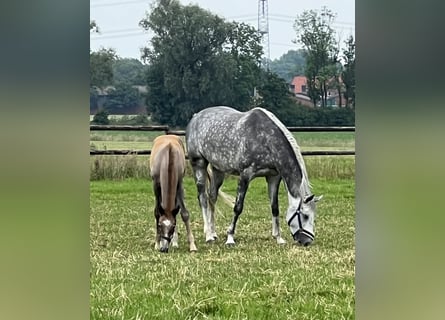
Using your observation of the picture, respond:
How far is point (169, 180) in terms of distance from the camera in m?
3.42

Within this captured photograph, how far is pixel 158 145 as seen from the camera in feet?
11.7

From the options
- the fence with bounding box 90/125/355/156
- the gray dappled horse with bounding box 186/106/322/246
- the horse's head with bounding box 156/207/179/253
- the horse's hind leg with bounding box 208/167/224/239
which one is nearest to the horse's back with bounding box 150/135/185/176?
the horse's head with bounding box 156/207/179/253

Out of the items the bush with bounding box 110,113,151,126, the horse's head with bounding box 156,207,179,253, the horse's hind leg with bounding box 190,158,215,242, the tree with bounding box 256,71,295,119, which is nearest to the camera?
the horse's head with bounding box 156,207,179,253

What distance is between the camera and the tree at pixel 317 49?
532 cm

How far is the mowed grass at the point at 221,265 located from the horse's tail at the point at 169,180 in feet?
0.89

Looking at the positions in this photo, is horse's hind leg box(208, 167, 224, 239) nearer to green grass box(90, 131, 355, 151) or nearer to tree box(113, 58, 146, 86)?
green grass box(90, 131, 355, 151)

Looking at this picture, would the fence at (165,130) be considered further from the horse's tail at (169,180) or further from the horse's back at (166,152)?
the horse's tail at (169,180)

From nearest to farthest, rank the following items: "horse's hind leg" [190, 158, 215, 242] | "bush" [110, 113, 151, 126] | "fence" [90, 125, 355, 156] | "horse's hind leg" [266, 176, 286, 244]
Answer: "horse's hind leg" [266, 176, 286, 244], "horse's hind leg" [190, 158, 215, 242], "fence" [90, 125, 355, 156], "bush" [110, 113, 151, 126]

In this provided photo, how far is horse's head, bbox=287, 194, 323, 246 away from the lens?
12.0ft

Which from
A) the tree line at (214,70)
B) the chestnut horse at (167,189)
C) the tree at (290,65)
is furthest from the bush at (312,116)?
the chestnut horse at (167,189)
